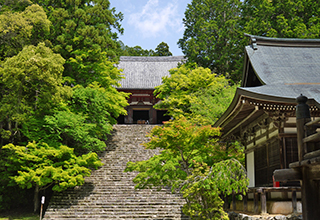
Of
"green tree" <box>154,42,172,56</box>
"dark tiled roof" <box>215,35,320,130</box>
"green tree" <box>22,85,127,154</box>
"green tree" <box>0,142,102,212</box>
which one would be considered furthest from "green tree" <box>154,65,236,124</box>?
"green tree" <box>154,42,172,56</box>

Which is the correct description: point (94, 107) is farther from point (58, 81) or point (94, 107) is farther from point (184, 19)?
point (184, 19)

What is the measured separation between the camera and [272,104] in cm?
850

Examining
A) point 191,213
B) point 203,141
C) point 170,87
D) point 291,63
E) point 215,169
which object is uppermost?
point 170,87

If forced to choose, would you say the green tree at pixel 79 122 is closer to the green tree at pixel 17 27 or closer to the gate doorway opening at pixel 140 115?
the green tree at pixel 17 27

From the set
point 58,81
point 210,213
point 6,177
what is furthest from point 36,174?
point 210,213

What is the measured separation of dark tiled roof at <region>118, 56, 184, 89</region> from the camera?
33.2 metres

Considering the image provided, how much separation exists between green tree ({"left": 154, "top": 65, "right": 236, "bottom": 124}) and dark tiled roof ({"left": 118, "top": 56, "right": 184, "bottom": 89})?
25.2 feet

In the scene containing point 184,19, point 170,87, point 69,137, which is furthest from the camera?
point 184,19

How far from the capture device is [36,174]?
52.9 feet

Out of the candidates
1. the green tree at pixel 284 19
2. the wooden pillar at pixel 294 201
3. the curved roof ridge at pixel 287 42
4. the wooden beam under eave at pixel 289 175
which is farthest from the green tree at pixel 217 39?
the wooden beam under eave at pixel 289 175

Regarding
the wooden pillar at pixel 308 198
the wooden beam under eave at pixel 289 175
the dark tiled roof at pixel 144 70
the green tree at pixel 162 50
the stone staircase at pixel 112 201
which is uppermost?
the green tree at pixel 162 50

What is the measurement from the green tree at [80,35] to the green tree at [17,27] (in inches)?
92.0

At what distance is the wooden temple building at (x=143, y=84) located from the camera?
32.5m

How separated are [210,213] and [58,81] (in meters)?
10.1
